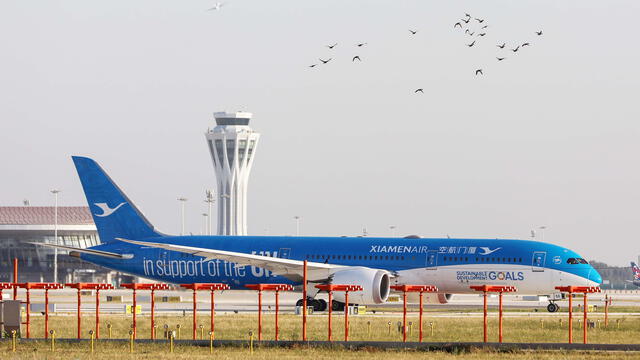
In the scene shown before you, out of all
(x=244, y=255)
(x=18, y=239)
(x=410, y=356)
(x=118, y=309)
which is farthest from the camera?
(x=18, y=239)

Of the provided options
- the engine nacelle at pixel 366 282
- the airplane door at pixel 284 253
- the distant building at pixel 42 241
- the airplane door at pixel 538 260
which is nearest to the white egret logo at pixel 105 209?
the airplane door at pixel 284 253

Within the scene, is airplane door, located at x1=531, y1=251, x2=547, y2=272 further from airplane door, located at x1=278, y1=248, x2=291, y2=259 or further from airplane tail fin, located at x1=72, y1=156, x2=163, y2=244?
airplane tail fin, located at x1=72, y1=156, x2=163, y2=244

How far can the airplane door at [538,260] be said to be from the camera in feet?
209

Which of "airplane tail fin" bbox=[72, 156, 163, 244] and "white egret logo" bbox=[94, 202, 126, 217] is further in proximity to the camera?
"white egret logo" bbox=[94, 202, 126, 217]

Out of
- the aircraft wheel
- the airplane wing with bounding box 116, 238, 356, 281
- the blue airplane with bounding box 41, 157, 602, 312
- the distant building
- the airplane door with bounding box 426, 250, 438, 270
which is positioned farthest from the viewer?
the distant building

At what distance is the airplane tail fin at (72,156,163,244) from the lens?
7169 cm

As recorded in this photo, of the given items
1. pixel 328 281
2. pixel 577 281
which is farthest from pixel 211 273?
pixel 577 281

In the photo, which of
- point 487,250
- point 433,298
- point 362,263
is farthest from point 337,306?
point 487,250

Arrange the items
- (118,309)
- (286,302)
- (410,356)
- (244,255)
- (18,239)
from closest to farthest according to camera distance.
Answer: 1. (410,356)
2. (244,255)
3. (118,309)
4. (286,302)
5. (18,239)

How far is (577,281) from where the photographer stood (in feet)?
209

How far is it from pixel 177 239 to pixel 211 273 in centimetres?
300

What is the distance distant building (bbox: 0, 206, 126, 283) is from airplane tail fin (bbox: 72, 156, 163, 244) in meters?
75.8

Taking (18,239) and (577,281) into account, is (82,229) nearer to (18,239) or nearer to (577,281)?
(18,239)

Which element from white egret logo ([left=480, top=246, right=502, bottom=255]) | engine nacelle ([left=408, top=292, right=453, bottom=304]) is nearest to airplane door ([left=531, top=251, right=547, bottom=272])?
white egret logo ([left=480, top=246, right=502, bottom=255])
